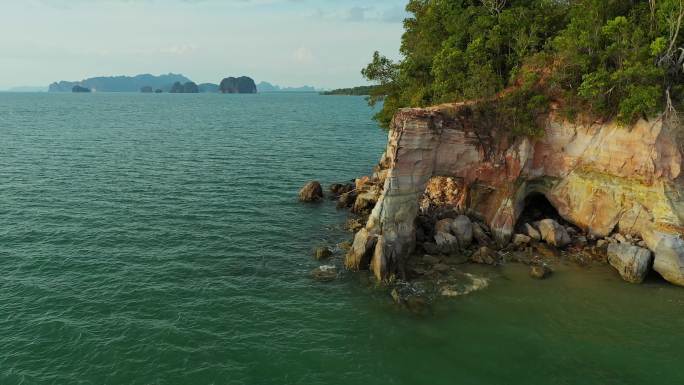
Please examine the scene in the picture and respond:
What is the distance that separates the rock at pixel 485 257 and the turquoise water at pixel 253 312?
1.36 metres

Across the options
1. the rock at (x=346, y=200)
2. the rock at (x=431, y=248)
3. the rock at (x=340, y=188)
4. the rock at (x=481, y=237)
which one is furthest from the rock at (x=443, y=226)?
the rock at (x=340, y=188)

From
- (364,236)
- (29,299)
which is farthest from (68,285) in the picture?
(364,236)

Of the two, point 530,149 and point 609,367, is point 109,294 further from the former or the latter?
point 530,149

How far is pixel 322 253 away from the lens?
1455 inches

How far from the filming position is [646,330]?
1070 inches

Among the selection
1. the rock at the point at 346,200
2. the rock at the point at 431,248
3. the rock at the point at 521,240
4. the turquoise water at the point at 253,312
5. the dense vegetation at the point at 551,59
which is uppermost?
the dense vegetation at the point at 551,59

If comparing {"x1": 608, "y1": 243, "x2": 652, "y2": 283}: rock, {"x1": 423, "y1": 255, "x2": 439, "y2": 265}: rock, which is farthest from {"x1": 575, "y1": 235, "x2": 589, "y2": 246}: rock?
{"x1": 423, "y1": 255, "x2": 439, "y2": 265}: rock

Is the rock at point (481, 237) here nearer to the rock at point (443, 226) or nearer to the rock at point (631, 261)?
the rock at point (443, 226)

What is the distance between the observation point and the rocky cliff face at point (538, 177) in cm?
3378

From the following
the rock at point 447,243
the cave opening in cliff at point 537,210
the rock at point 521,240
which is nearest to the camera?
the rock at point 447,243

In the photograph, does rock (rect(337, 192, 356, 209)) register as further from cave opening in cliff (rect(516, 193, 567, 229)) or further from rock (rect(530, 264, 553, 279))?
rock (rect(530, 264, 553, 279))

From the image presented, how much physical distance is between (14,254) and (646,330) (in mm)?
46341

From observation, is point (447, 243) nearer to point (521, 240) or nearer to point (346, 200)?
point (521, 240)

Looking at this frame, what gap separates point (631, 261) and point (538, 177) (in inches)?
403
